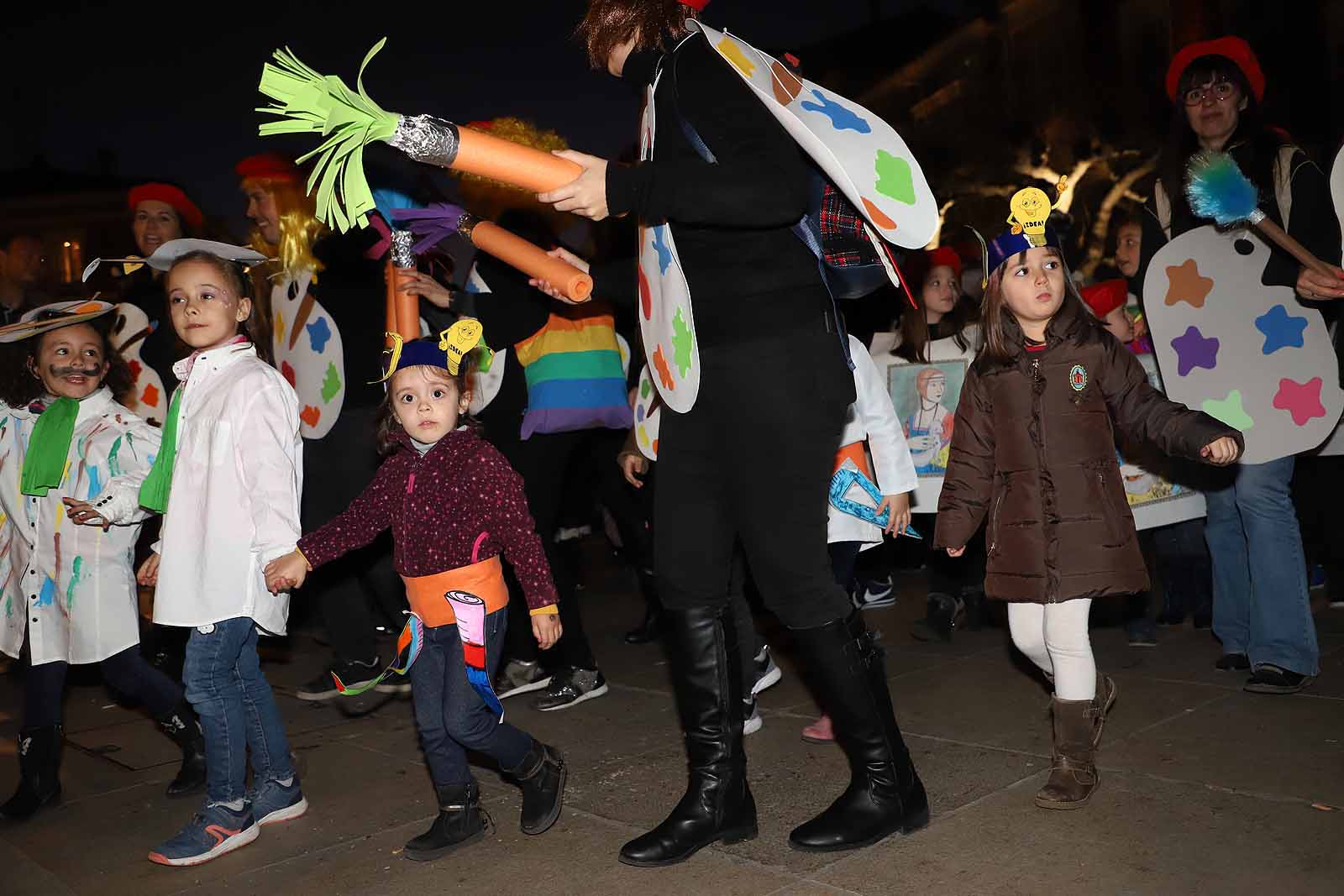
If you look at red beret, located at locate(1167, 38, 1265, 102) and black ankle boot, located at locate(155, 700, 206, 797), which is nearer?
black ankle boot, located at locate(155, 700, 206, 797)

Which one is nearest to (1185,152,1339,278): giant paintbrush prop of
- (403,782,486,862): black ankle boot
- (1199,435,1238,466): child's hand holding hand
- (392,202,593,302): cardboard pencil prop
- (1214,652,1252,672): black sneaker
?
(1199,435,1238,466): child's hand holding hand

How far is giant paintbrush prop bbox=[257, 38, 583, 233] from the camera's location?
8.54 feet

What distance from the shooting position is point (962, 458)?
12.5ft

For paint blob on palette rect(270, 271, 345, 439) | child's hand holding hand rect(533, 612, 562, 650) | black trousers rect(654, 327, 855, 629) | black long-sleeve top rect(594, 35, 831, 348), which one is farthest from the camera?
paint blob on palette rect(270, 271, 345, 439)

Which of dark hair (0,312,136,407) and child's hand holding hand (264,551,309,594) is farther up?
dark hair (0,312,136,407)

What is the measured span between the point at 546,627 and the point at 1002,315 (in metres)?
1.69

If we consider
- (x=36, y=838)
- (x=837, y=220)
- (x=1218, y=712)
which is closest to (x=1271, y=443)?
(x=1218, y=712)

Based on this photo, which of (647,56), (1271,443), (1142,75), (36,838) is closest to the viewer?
(647,56)

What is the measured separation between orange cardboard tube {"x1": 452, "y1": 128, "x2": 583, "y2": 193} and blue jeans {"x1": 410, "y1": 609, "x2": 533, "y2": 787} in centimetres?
142

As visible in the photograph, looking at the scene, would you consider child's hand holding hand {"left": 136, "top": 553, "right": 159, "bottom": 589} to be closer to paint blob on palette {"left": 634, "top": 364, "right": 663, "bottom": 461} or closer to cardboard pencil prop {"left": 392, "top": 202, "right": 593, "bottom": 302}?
cardboard pencil prop {"left": 392, "top": 202, "right": 593, "bottom": 302}

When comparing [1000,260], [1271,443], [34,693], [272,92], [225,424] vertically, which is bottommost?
[34,693]

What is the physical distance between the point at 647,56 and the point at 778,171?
0.49m

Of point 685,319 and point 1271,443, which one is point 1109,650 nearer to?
point 1271,443

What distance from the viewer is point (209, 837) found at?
3641mm
